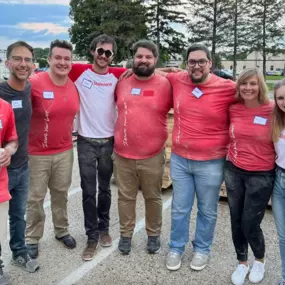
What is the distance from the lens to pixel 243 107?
3004 millimetres

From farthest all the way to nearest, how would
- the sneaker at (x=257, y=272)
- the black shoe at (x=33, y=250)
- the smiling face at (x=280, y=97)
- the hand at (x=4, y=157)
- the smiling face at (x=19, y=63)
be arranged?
the black shoe at (x=33, y=250), the sneaker at (x=257, y=272), the smiling face at (x=19, y=63), the smiling face at (x=280, y=97), the hand at (x=4, y=157)

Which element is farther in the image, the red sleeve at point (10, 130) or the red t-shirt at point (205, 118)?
the red t-shirt at point (205, 118)

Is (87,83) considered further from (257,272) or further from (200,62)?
(257,272)

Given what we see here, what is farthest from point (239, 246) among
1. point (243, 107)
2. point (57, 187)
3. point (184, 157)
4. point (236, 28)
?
point (236, 28)

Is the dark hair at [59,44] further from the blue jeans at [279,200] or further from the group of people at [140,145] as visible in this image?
the blue jeans at [279,200]

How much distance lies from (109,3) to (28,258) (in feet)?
149

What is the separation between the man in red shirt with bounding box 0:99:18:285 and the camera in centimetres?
266

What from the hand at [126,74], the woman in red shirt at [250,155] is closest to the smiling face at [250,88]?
the woman in red shirt at [250,155]

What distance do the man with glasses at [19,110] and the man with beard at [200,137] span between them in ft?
4.50

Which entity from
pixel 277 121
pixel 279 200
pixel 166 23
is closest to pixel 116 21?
pixel 166 23

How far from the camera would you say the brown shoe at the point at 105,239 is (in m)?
3.89

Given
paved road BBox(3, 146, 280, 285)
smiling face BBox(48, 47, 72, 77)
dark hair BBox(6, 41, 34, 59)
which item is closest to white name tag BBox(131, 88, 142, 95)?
smiling face BBox(48, 47, 72, 77)

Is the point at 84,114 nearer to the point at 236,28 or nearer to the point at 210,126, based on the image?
the point at 210,126

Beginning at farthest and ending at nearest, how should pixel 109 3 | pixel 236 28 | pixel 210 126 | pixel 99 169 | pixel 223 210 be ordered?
pixel 109 3 → pixel 236 28 → pixel 223 210 → pixel 99 169 → pixel 210 126
